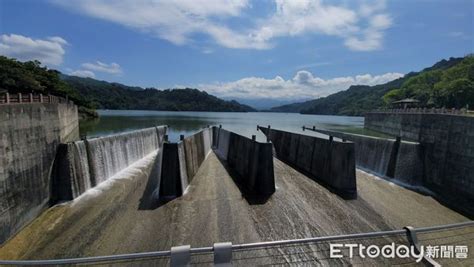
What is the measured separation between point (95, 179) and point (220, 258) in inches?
445

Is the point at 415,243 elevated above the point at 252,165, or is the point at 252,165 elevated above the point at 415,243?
the point at 415,243

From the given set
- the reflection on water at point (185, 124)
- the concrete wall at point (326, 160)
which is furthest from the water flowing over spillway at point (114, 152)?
the concrete wall at point (326, 160)

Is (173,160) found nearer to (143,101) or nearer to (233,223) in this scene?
(233,223)

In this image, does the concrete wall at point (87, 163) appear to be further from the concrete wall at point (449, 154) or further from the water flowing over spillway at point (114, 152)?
the concrete wall at point (449, 154)

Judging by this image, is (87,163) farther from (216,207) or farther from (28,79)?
(28,79)

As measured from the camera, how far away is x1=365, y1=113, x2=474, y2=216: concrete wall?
42.5 ft

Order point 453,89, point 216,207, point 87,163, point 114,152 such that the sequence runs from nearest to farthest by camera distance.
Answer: point 216,207 → point 87,163 → point 114,152 → point 453,89

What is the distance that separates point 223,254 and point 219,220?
6162 millimetres

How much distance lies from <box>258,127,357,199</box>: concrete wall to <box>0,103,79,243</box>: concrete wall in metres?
12.3

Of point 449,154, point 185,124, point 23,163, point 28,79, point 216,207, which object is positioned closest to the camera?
point 23,163

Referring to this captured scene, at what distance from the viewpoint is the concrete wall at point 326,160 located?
13.2m

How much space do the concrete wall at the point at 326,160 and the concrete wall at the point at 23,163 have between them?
12.3 m

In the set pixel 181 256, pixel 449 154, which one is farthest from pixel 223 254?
pixel 449 154

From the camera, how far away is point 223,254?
12.3 feet
